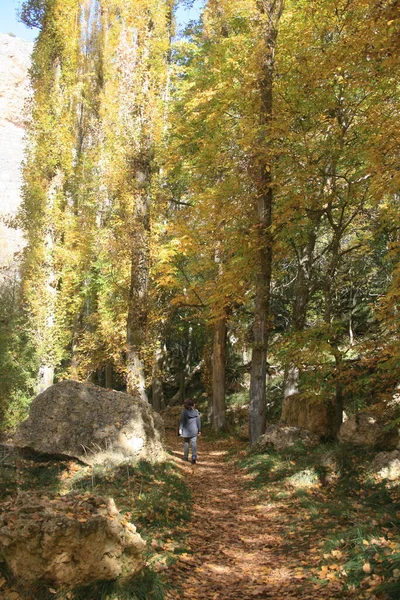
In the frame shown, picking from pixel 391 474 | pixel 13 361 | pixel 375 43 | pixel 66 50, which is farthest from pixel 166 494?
pixel 66 50

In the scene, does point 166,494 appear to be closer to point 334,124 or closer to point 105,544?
point 105,544

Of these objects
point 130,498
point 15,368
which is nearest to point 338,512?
point 130,498

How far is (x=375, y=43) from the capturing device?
585 cm

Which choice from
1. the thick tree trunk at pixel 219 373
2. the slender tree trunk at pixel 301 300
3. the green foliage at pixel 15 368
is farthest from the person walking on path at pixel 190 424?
the thick tree trunk at pixel 219 373

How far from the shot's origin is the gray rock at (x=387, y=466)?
22.7 ft

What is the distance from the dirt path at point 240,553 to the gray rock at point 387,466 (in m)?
1.41

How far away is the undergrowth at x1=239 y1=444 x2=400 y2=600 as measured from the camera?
4.07 m

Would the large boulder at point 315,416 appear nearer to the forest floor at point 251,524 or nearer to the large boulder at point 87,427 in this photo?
the forest floor at point 251,524

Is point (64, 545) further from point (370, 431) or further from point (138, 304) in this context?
point (138, 304)

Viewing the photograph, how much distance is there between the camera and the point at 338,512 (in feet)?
20.4

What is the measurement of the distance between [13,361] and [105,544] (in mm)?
10474

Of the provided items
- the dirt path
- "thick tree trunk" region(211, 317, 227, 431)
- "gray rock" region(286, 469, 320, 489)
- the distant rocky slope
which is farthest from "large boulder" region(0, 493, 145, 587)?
the distant rocky slope

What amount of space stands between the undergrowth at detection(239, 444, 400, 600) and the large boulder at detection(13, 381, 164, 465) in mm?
2328

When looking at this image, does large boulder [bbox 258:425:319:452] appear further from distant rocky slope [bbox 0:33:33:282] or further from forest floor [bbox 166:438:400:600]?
distant rocky slope [bbox 0:33:33:282]
